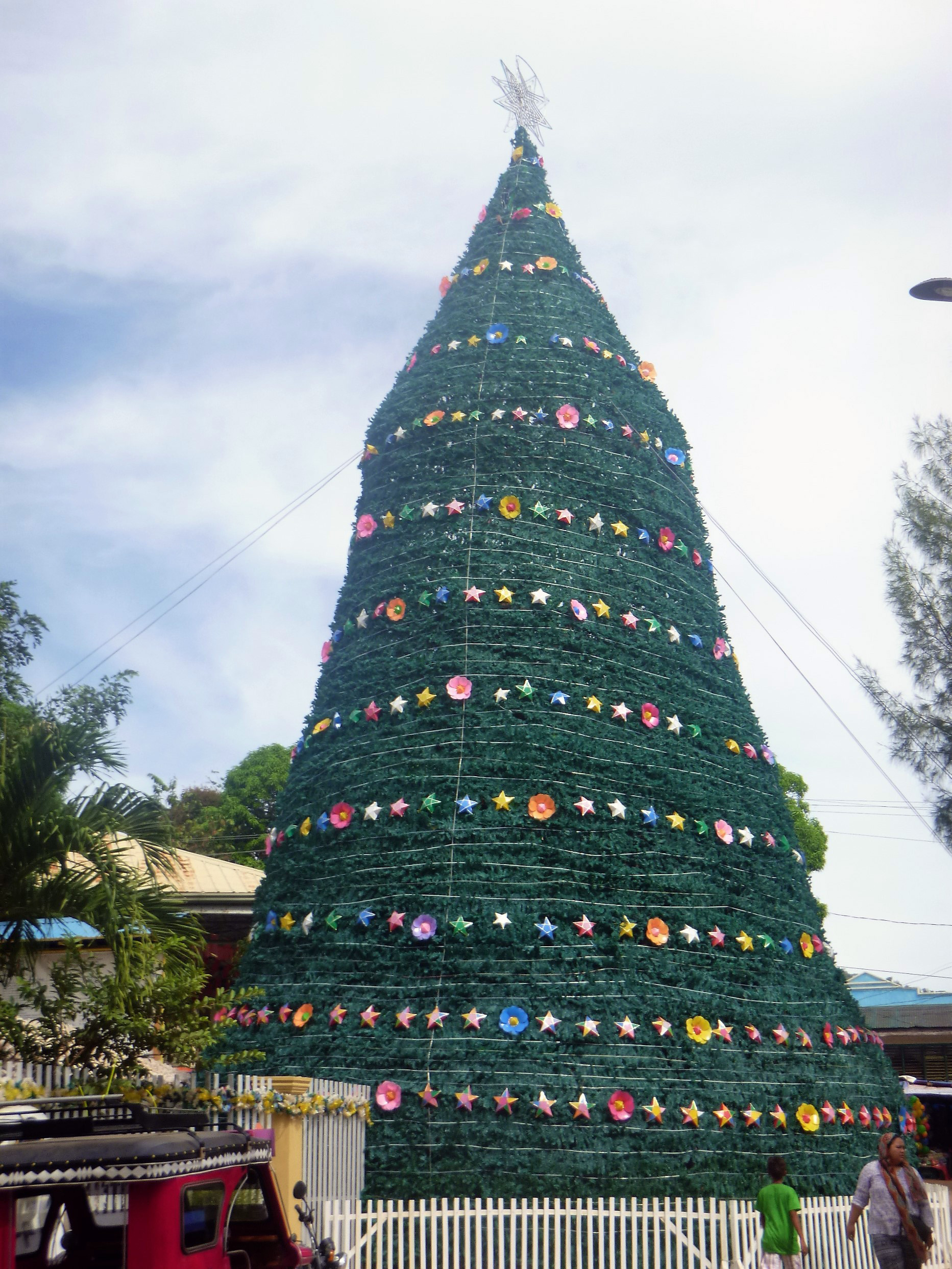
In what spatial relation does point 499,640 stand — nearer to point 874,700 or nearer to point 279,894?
point 279,894

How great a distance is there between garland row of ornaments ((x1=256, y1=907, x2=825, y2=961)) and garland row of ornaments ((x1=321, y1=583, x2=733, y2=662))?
314 cm

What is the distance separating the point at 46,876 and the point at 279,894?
3261mm

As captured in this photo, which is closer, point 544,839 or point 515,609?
point 544,839

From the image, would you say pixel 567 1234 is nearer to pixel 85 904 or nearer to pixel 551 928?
pixel 551 928

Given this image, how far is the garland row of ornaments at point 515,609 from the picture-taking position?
12.4m

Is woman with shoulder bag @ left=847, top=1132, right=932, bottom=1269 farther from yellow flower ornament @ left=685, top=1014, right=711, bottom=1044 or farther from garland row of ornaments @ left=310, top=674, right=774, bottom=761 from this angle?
garland row of ornaments @ left=310, top=674, right=774, bottom=761

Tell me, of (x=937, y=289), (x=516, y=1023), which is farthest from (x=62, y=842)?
(x=937, y=289)

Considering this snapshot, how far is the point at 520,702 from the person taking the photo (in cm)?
1188

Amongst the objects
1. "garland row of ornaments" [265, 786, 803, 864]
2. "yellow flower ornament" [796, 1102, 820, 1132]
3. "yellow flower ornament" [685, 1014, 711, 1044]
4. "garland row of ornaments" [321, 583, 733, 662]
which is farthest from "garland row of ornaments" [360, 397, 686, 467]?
"yellow flower ornament" [796, 1102, 820, 1132]

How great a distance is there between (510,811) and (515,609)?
87.2 inches

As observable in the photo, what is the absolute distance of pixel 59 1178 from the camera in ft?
15.0

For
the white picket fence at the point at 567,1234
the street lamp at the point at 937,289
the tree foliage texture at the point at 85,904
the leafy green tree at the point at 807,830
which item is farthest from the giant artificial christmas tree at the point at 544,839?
the leafy green tree at the point at 807,830

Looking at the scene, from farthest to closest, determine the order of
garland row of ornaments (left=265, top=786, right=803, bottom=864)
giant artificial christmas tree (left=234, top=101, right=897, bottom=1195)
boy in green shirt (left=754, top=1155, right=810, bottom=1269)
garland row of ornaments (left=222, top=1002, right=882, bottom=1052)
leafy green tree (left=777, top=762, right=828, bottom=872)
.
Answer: leafy green tree (left=777, top=762, right=828, bottom=872)
garland row of ornaments (left=265, top=786, right=803, bottom=864)
garland row of ornaments (left=222, top=1002, right=882, bottom=1052)
giant artificial christmas tree (left=234, top=101, right=897, bottom=1195)
boy in green shirt (left=754, top=1155, right=810, bottom=1269)

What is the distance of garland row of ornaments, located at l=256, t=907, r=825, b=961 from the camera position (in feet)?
35.2
